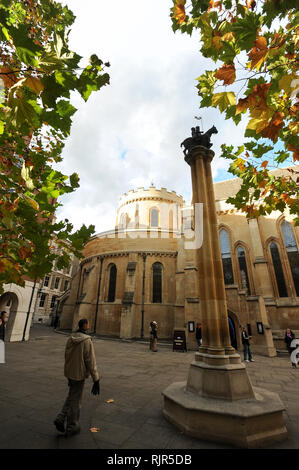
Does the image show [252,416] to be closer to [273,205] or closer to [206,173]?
→ [273,205]

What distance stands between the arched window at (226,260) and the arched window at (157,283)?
20.0 ft

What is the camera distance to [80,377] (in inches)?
133

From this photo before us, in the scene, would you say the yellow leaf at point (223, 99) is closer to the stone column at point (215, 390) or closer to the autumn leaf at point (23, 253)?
the autumn leaf at point (23, 253)

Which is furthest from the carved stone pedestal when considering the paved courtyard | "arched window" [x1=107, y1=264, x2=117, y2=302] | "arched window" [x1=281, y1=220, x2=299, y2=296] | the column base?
"arched window" [x1=107, y1=264, x2=117, y2=302]

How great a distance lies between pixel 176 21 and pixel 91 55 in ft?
7.15

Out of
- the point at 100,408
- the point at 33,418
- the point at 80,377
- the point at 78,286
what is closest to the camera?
the point at 80,377

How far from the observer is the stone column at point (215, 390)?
125 inches

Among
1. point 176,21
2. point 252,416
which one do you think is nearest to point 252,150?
point 176,21

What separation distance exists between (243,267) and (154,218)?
16.1 m

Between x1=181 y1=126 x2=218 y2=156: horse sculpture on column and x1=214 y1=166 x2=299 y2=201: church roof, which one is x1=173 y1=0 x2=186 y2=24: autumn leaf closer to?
x1=181 y1=126 x2=218 y2=156: horse sculpture on column

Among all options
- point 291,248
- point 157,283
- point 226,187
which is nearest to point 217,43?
point 291,248

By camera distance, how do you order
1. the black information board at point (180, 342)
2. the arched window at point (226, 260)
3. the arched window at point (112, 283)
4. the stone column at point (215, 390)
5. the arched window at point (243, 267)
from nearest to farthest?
the stone column at point (215, 390) → the black information board at point (180, 342) → the arched window at point (243, 267) → the arched window at point (226, 260) → the arched window at point (112, 283)

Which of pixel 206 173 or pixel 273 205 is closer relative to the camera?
pixel 273 205

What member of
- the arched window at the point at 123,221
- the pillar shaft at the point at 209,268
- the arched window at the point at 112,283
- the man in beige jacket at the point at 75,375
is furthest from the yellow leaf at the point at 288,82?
the arched window at the point at 123,221
